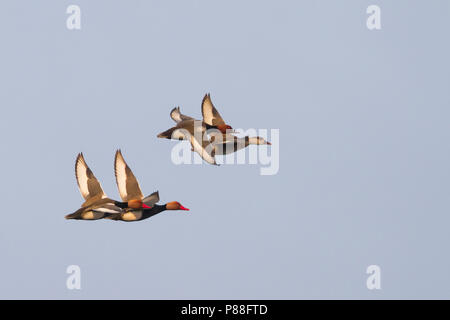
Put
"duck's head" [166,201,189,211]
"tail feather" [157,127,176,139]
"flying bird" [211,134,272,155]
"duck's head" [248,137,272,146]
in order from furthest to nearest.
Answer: "duck's head" [248,137,272,146], "tail feather" [157,127,176,139], "flying bird" [211,134,272,155], "duck's head" [166,201,189,211]

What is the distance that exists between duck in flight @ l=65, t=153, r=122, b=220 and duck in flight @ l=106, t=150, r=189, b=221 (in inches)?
19.1

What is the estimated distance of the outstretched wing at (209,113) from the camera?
55.8 metres

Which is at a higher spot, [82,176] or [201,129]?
[201,129]

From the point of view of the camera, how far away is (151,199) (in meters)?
47.7

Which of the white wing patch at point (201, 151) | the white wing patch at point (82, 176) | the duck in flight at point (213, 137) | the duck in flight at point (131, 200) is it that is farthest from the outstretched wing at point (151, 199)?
the white wing patch at point (82, 176)

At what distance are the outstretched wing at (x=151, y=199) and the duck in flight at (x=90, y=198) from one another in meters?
1.26

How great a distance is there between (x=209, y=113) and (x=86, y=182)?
884 centimetres

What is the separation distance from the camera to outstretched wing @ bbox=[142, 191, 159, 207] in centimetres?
4747

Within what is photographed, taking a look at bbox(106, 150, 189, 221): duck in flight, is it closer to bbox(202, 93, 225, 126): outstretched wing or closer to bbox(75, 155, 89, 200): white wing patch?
bbox(75, 155, 89, 200): white wing patch

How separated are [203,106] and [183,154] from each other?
6.55m

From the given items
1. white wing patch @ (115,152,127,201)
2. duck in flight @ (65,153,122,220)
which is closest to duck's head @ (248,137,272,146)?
white wing patch @ (115,152,127,201)

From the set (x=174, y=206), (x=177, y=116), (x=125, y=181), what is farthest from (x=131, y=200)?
(x=177, y=116)

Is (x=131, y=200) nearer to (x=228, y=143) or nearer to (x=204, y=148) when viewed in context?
(x=204, y=148)
